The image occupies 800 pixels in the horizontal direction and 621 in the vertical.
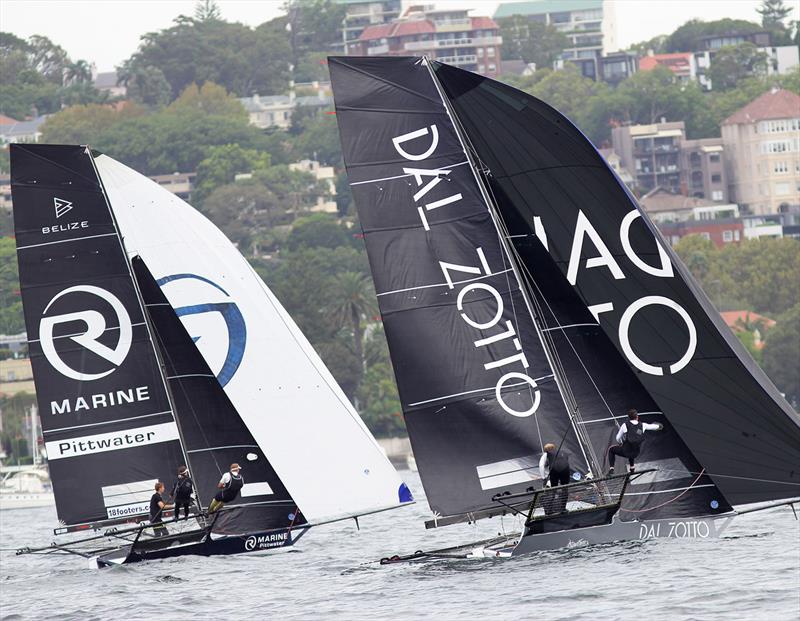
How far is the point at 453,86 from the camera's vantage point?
1877 centimetres

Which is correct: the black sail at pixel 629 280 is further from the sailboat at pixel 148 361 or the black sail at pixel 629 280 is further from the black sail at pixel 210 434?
the black sail at pixel 210 434

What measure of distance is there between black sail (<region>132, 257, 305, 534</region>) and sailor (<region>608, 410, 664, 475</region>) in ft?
17.8

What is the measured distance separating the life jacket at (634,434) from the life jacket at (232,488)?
546cm

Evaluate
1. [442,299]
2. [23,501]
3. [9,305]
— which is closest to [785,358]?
[23,501]

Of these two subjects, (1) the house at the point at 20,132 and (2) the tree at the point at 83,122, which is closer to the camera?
(2) the tree at the point at 83,122

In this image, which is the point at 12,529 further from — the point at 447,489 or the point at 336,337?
the point at 336,337

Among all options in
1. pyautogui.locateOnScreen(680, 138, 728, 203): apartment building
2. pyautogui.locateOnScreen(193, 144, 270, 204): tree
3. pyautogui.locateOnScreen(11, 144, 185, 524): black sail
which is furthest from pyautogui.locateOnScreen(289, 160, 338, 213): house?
pyautogui.locateOnScreen(11, 144, 185, 524): black sail

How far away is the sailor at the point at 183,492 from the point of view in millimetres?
22188

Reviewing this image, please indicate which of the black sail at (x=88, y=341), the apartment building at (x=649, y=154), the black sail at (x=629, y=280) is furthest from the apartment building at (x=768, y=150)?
the black sail at (x=629, y=280)

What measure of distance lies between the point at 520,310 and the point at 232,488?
4936 mm

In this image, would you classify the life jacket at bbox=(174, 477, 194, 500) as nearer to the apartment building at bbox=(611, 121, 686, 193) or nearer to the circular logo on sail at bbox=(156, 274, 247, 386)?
the circular logo on sail at bbox=(156, 274, 247, 386)

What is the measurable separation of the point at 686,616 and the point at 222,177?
131161 mm

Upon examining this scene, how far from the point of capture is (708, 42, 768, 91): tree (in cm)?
16975

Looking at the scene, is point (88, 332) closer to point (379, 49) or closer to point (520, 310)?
point (520, 310)
